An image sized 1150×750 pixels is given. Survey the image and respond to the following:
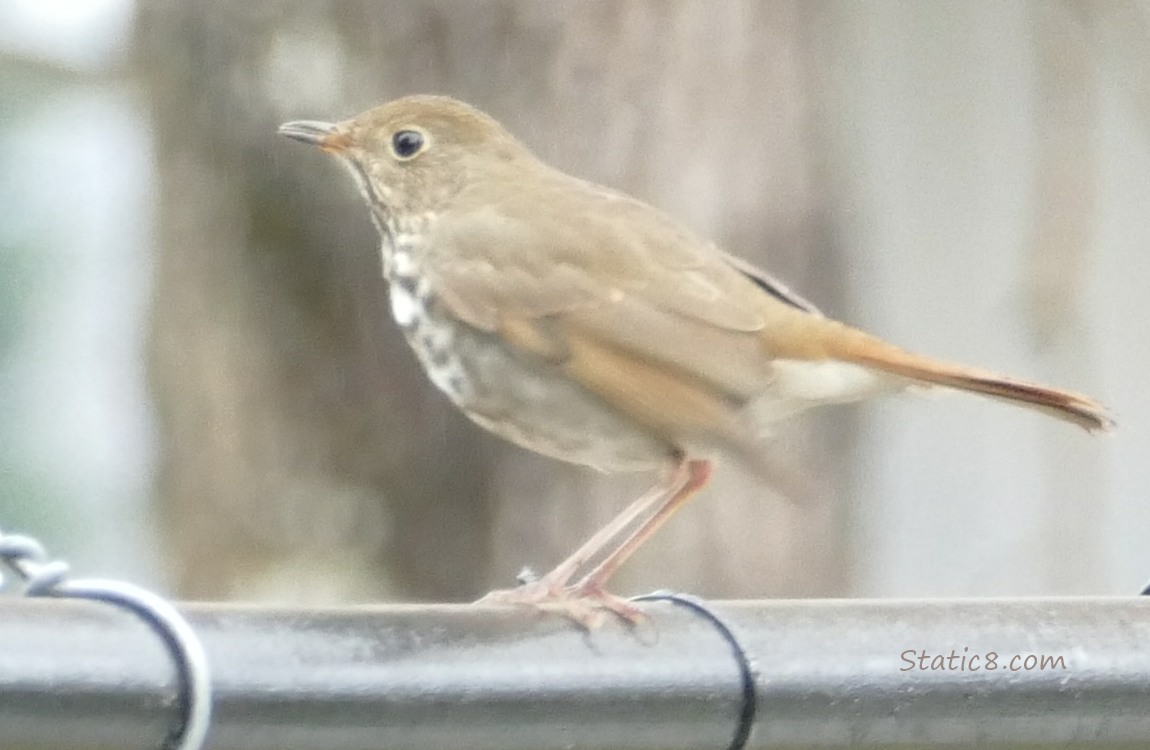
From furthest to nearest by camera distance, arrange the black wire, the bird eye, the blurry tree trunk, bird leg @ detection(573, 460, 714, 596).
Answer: the blurry tree trunk
the bird eye
bird leg @ detection(573, 460, 714, 596)
the black wire

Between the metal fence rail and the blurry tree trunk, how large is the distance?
1.68 m

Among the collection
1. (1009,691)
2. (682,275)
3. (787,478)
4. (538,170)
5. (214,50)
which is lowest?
(1009,691)

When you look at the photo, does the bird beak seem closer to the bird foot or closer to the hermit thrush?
the hermit thrush

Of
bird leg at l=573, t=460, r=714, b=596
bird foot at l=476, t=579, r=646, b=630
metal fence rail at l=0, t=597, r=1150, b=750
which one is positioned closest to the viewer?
metal fence rail at l=0, t=597, r=1150, b=750

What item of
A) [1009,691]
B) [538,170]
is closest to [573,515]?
[538,170]

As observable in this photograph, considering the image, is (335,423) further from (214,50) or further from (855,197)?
(855,197)

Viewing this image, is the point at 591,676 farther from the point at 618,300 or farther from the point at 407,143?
the point at 407,143

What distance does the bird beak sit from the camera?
7.23ft

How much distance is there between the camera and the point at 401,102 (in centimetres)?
233

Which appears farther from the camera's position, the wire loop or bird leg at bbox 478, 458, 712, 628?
bird leg at bbox 478, 458, 712, 628

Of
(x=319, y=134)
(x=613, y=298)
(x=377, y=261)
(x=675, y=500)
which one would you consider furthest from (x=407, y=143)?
(x=377, y=261)

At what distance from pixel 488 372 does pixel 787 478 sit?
0.48 meters

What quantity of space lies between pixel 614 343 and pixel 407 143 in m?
0.47

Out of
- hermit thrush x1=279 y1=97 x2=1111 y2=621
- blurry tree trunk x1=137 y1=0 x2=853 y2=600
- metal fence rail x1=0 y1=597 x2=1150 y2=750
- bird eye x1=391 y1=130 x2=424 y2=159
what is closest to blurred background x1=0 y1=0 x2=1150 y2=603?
blurry tree trunk x1=137 y1=0 x2=853 y2=600
